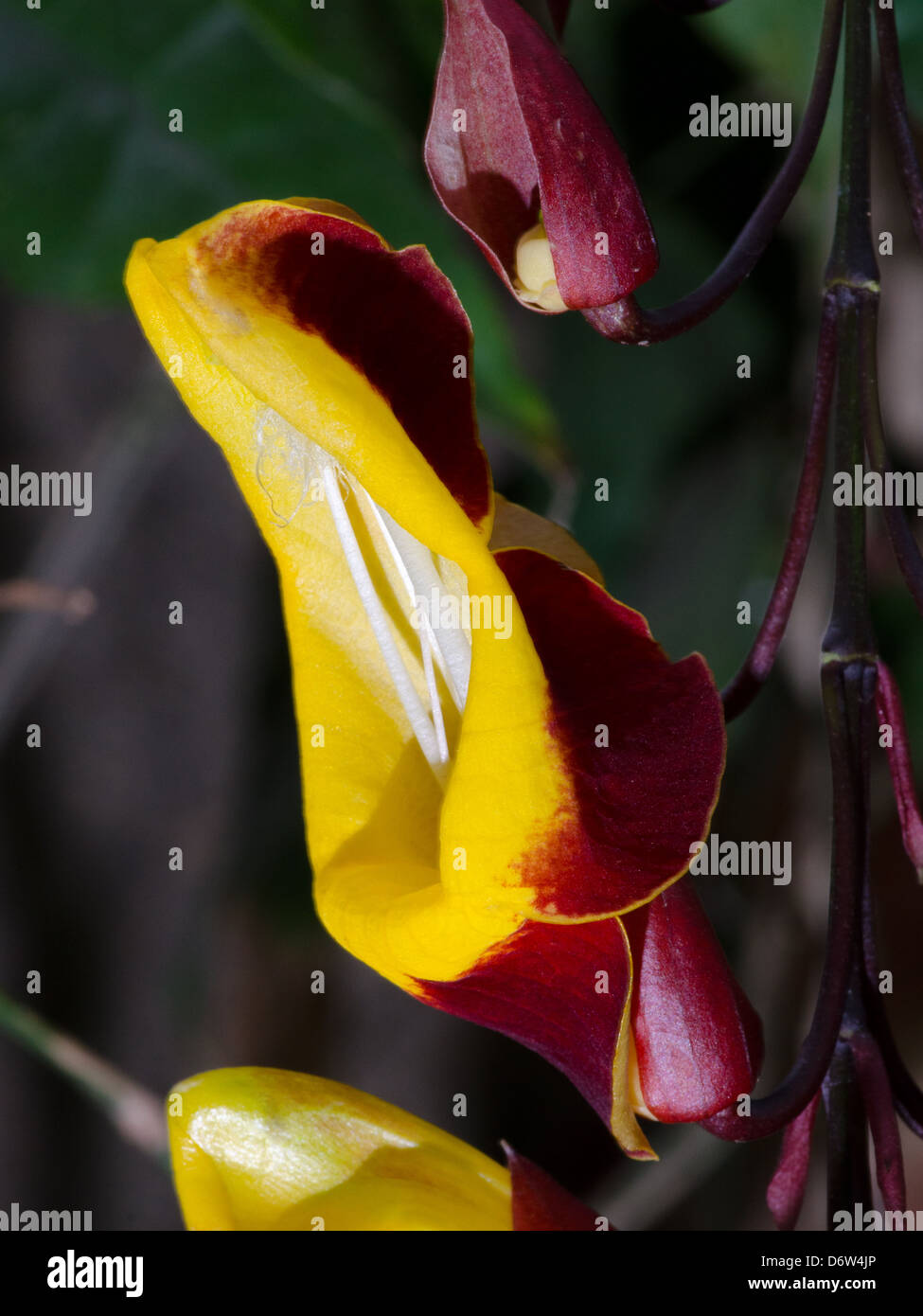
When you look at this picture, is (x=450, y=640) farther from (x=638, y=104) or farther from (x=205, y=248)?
(x=638, y=104)

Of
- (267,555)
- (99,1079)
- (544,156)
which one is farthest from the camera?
(267,555)

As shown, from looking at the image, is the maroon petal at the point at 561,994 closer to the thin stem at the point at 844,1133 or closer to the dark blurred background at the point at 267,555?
the thin stem at the point at 844,1133

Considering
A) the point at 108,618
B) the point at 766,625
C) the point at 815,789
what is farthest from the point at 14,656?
the point at 766,625

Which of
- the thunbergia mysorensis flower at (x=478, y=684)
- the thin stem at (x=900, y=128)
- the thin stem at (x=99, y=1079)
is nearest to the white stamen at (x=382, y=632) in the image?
the thunbergia mysorensis flower at (x=478, y=684)

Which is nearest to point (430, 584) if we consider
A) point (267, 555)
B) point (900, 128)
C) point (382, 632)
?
point (382, 632)

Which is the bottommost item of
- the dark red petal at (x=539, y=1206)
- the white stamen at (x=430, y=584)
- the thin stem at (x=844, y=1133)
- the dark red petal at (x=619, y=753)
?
the dark red petal at (x=539, y=1206)

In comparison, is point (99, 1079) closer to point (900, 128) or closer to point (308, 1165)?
point (308, 1165)
